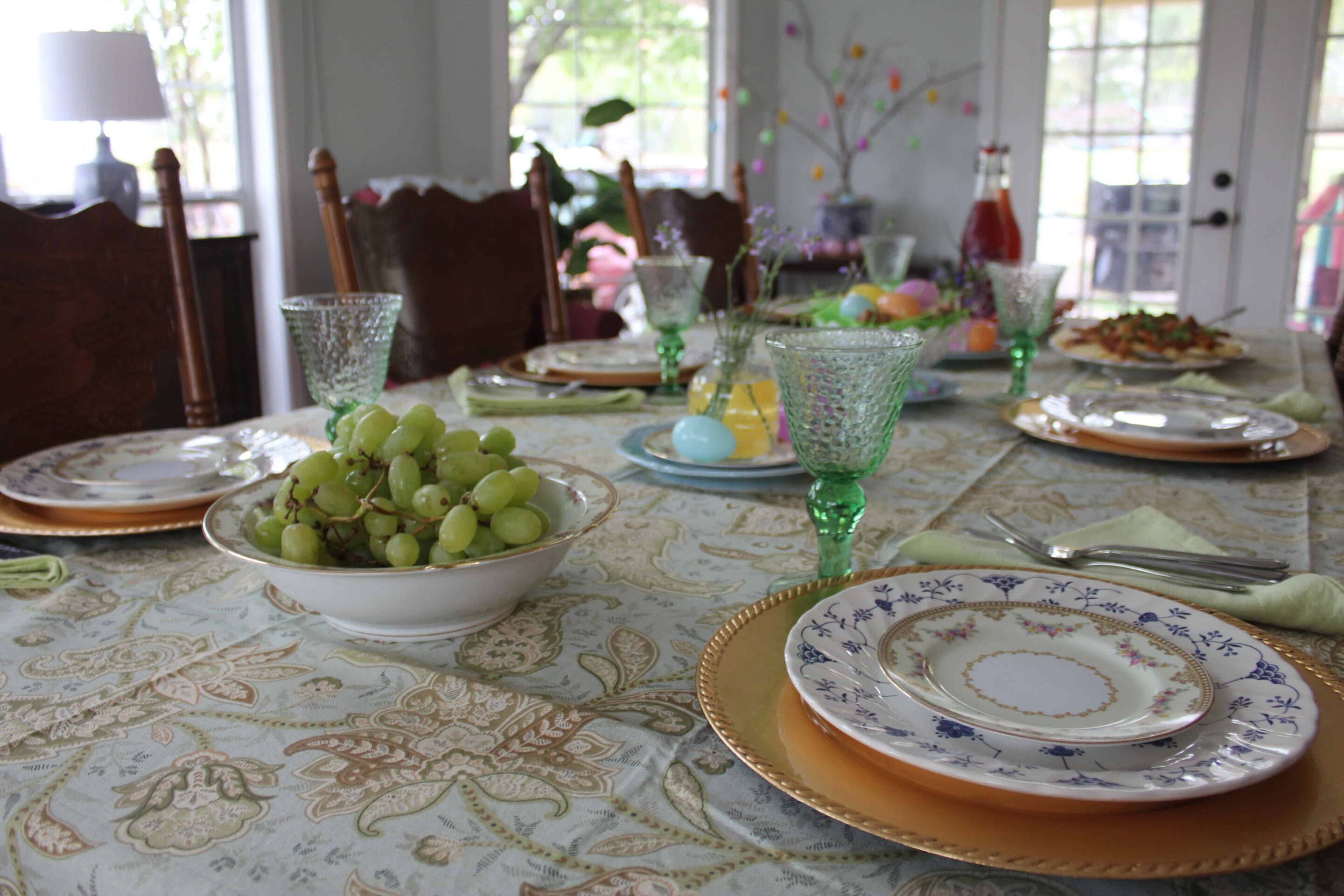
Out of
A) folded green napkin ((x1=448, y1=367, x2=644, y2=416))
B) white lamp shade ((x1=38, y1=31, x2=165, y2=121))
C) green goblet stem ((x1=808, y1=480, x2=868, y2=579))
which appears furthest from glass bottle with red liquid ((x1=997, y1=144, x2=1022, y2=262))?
white lamp shade ((x1=38, y1=31, x2=165, y2=121))

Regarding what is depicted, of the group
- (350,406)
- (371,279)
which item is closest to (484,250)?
(371,279)

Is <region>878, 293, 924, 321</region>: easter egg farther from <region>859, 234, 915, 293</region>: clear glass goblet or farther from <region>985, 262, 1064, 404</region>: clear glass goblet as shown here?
<region>859, 234, 915, 293</region>: clear glass goblet

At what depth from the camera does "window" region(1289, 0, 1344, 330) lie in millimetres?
3719

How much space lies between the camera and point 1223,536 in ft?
2.91

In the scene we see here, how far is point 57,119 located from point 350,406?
202 cm

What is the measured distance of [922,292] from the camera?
1681mm

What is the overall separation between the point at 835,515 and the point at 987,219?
1467 millimetres

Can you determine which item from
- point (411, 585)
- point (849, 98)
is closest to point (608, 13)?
point (849, 98)

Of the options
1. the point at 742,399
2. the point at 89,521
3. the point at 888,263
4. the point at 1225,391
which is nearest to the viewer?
the point at 89,521

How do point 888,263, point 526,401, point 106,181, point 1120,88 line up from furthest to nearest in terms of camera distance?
point 1120,88 < point 106,181 < point 888,263 < point 526,401

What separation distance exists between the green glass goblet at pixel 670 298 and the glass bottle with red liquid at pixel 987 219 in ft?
2.59

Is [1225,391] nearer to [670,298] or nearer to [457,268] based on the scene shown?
[670,298]

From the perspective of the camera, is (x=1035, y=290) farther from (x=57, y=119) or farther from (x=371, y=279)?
(x=57, y=119)

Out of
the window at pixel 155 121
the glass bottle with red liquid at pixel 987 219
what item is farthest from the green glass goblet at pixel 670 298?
the window at pixel 155 121
